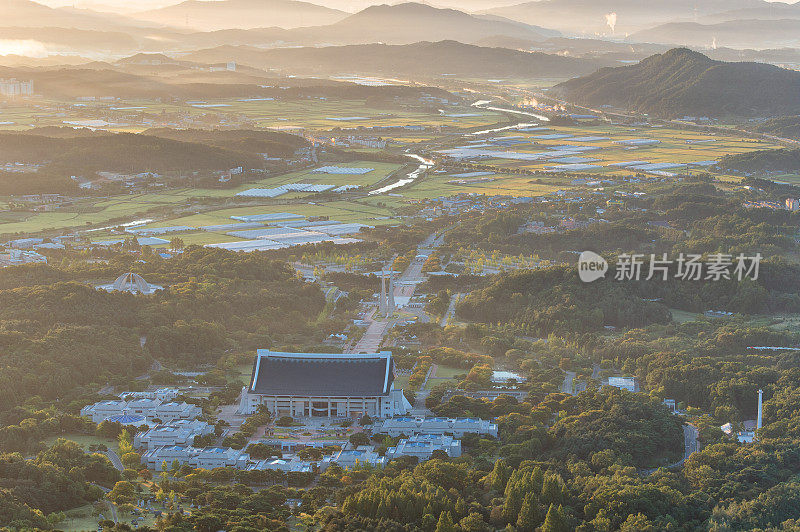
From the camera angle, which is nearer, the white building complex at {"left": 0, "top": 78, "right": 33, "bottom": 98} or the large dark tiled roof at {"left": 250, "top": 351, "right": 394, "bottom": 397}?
the large dark tiled roof at {"left": 250, "top": 351, "right": 394, "bottom": 397}

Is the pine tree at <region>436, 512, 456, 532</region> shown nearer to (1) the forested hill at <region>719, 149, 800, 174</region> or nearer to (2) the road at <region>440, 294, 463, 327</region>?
(2) the road at <region>440, 294, 463, 327</region>

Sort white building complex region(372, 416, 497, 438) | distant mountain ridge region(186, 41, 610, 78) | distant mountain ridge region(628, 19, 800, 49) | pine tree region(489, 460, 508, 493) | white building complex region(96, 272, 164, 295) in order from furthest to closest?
1. distant mountain ridge region(628, 19, 800, 49)
2. distant mountain ridge region(186, 41, 610, 78)
3. white building complex region(96, 272, 164, 295)
4. white building complex region(372, 416, 497, 438)
5. pine tree region(489, 460, 508, 493)

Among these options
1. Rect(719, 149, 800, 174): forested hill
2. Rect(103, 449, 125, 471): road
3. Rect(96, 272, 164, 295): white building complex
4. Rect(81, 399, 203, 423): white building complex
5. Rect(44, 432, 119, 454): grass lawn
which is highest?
Rect(719, 149, 800, 174): forested hill

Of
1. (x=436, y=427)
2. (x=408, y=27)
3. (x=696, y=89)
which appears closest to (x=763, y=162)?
(x=696, y=89)

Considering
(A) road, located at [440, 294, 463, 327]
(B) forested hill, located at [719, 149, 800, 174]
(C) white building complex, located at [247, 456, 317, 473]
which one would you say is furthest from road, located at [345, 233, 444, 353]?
(B) forested hill, located at [719, 149, 800, 174]

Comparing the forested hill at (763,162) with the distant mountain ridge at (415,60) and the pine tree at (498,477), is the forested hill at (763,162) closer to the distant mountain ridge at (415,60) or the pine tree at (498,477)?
the pine tree at (498,477)

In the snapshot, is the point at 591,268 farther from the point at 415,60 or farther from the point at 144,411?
the point at 415,60
